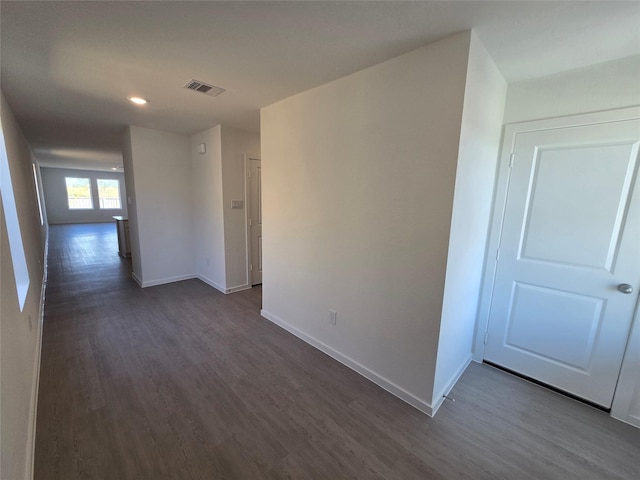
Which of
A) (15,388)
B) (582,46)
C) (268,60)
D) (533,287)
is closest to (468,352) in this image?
(533,287)

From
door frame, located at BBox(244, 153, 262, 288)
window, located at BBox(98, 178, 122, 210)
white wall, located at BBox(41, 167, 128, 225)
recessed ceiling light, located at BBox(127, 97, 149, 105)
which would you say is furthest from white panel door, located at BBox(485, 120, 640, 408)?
window, located at BBox(98, 178, 122, 210)

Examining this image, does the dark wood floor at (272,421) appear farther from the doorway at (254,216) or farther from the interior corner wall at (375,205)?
the doorway at (254,216)

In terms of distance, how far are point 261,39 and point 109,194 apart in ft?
45.2

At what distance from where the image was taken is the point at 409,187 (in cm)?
176

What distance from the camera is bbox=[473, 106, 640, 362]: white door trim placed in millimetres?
1748

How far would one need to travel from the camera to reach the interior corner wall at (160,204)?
3857 mm

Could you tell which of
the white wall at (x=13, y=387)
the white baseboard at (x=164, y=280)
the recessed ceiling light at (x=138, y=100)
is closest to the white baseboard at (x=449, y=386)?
the white wall at (x=13, y=387)

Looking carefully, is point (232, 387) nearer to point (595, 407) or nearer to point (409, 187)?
point (409, 187)

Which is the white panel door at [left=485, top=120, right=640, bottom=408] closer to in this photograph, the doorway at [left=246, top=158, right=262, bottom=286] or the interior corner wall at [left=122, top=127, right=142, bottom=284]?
the doorway at [left=246, top=158, right=262, bottom=286]

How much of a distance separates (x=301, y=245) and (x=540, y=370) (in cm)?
224

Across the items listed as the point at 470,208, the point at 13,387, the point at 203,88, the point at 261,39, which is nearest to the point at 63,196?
the point at 203,88

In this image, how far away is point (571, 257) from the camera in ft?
6.36

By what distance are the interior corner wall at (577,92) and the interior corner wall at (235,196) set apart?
312 cm

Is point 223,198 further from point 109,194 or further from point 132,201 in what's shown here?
point 109,194
